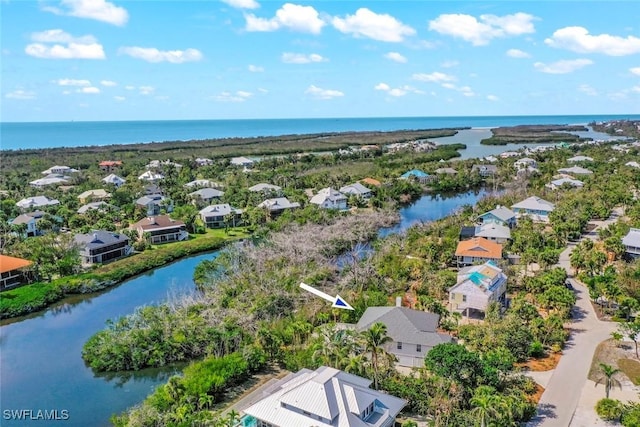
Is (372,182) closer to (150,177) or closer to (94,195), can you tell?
(150,177)

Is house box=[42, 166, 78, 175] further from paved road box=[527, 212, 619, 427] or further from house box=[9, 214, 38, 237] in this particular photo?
paved road box=[527, 212, 619, 427]

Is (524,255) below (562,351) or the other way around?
the other way around

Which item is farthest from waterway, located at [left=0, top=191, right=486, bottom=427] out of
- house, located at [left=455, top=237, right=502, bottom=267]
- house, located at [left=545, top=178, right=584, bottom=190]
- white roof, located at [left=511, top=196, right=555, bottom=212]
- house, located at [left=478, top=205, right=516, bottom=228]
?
house, located at [left=545, top=178, right=584, bottom=190]

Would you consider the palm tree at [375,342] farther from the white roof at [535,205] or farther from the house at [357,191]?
the house at [357,191]

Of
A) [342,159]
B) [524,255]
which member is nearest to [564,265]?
[524,255]

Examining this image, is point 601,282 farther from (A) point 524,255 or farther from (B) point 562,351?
(B) point 562,351

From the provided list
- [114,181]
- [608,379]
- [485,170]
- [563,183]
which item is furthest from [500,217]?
[114,181]
